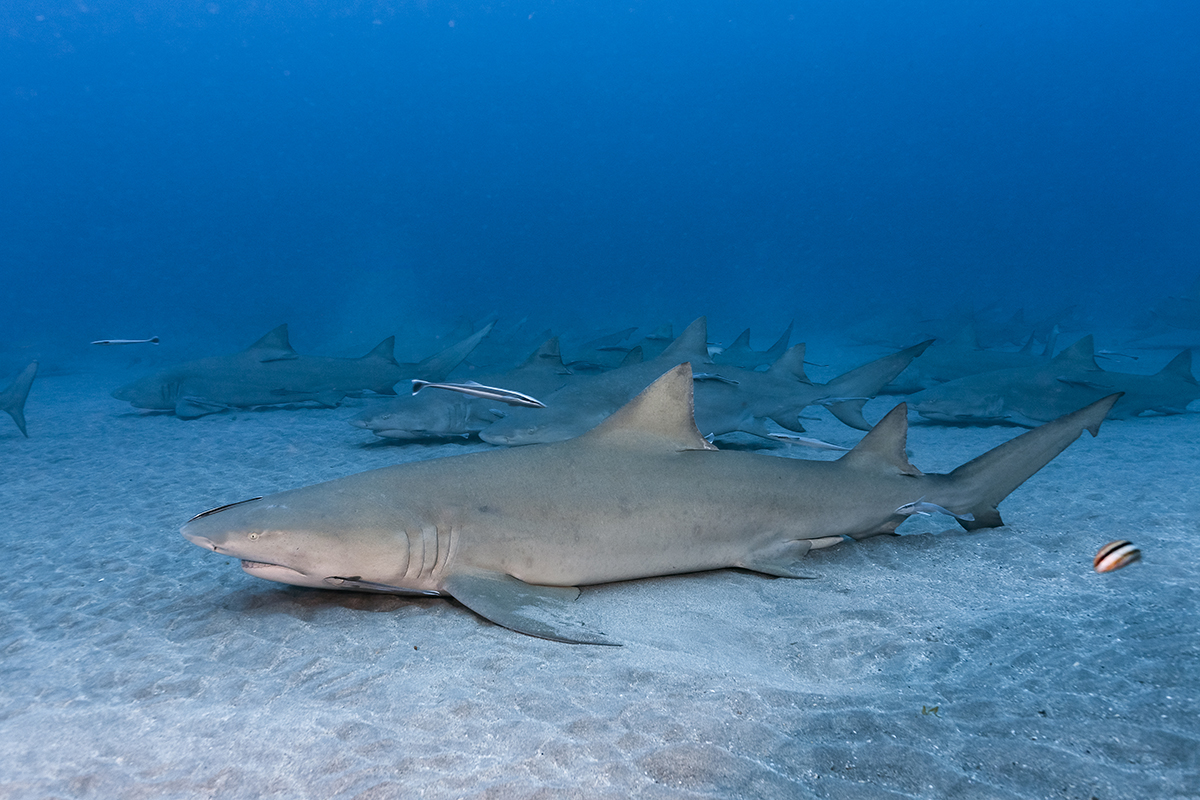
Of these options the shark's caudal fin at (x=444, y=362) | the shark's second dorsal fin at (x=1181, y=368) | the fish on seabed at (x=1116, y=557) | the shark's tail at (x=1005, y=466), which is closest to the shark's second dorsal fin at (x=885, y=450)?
the shark's tail at (x=1005, y=466)

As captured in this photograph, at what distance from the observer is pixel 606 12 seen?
122250 millimetres

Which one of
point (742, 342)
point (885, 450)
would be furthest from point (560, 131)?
point (885, 450)

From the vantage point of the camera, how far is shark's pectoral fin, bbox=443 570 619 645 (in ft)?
8.38

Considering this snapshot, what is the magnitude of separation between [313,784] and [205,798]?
25cm

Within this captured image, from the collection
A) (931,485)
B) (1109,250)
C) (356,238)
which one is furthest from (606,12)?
(931,485)

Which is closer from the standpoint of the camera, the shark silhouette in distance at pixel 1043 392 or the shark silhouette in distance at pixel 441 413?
the shark silhouette in distance at pixel 441 413

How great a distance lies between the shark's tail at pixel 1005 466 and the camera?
3.56m

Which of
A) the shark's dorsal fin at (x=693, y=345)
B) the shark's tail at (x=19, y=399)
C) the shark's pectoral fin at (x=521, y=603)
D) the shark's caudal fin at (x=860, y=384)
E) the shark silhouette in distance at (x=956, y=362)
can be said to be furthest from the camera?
the shark silhouette in distance at (x=956, y=362)

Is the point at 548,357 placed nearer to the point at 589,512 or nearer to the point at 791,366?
the point at 791,366

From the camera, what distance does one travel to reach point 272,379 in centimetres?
A: 938

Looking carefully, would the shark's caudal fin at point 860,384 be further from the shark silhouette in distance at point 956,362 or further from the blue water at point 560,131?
the blue water at point 560,131

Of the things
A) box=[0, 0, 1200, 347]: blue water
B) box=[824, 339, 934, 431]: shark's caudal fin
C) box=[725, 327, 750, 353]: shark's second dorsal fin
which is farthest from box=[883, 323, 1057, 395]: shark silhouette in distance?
box=[0, 0, 1200, 347]: blue water

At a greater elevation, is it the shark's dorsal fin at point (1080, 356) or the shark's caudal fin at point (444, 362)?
the shark's dorsal fin at point (1080, 356)

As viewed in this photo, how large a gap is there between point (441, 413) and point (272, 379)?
12.1 ft
